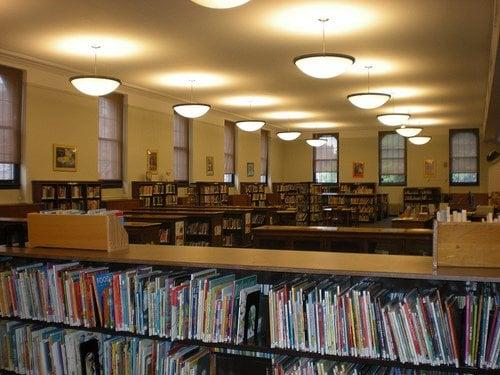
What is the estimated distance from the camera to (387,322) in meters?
2.49

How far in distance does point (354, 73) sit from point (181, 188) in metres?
6.04

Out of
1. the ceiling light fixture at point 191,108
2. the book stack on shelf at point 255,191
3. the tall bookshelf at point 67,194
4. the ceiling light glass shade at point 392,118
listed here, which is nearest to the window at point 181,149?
the book stack on shelf at point 255,191

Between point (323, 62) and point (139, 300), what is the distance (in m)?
4.37

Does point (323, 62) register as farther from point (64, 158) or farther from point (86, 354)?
point (64, 158)

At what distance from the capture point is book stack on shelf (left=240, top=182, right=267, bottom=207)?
18141 millimetres

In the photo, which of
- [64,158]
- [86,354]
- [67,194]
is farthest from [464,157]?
[86,354]

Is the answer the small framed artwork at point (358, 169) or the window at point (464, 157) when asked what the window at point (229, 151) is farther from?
the window at point (464, 157)

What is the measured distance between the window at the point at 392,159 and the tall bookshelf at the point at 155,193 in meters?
10.5

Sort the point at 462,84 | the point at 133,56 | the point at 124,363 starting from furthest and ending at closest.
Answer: the point at 462,84
the point at 133,56
the point at 124,363

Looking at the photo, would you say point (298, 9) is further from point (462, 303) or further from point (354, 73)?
point (462, 303)

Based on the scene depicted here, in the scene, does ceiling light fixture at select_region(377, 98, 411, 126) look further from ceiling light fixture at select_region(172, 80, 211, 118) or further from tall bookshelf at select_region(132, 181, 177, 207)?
tall bookshelf at select_region(132, 181, 177, 207)

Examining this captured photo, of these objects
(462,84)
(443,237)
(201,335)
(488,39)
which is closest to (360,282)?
(443,237)

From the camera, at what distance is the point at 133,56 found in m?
9.03

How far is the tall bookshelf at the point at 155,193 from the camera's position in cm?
1242
